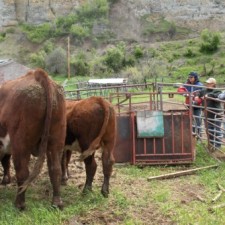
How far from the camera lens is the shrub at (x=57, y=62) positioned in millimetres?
46562

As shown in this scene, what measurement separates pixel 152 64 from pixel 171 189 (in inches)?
1443

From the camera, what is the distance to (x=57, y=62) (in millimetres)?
47438

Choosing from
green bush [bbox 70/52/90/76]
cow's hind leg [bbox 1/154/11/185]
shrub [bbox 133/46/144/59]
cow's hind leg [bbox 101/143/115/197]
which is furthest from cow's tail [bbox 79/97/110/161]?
shrub [bbox 133/46/144/59]

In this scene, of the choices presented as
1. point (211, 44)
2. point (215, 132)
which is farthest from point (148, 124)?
point (211, 44)

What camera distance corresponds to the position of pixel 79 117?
602cm

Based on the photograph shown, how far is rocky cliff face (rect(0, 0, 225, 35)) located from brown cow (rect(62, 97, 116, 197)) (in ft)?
192

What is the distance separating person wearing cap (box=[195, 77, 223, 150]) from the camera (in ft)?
27.9

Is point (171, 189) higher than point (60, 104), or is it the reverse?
point (60, 104)

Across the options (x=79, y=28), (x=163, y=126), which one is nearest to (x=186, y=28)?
(x=79, y=28)

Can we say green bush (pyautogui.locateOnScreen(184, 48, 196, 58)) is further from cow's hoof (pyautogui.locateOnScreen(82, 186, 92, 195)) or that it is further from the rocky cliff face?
cow's hoof (pyautogui.locateOnScreen(82, 186, 92, 195))

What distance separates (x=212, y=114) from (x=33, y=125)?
4.77 meters

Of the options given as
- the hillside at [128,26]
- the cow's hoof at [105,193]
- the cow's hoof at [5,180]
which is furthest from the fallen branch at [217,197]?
the hillside at [128,26]

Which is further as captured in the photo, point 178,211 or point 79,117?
point 79,117

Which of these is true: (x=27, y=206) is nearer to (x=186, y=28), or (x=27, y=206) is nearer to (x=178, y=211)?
(x=178, y=211)
